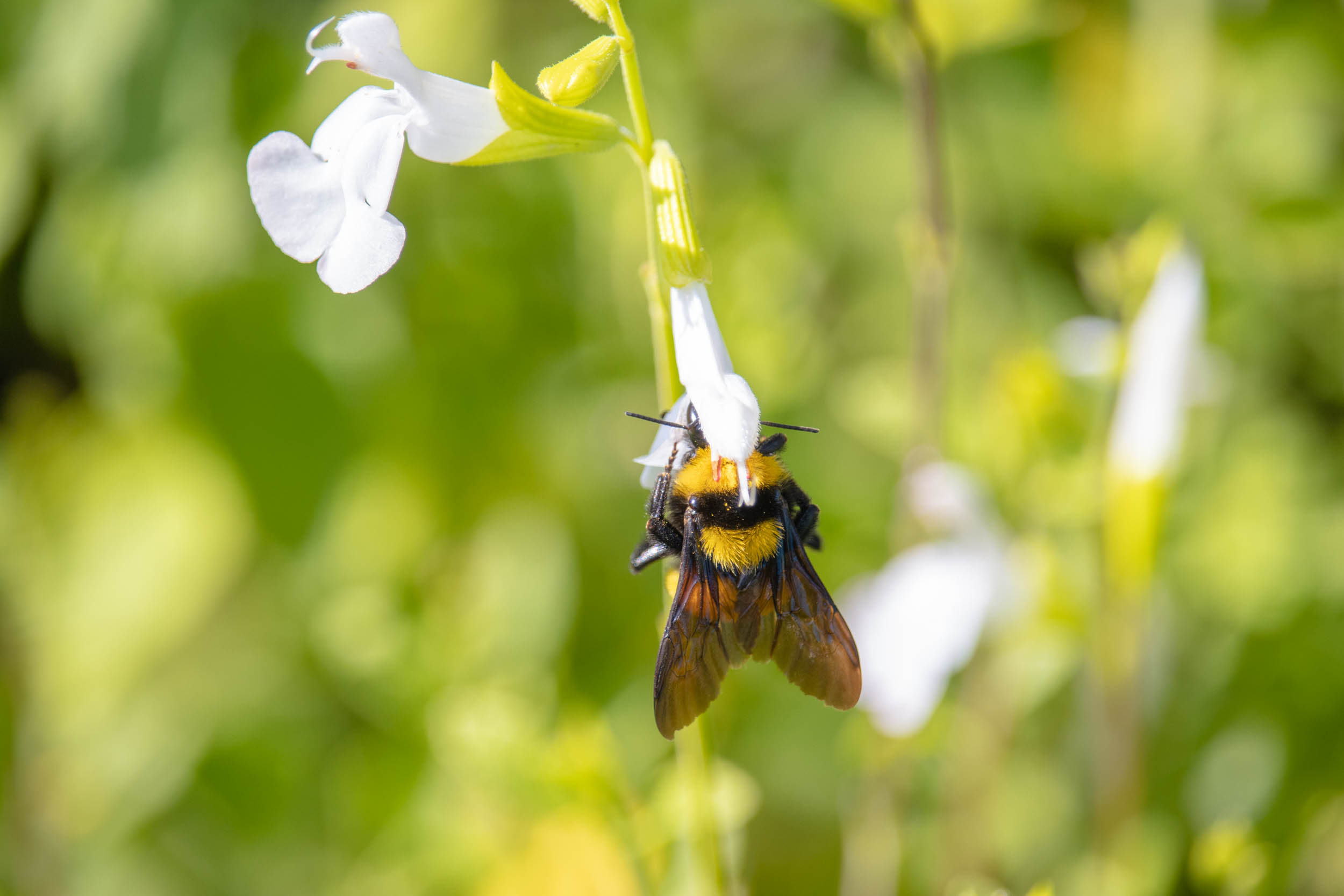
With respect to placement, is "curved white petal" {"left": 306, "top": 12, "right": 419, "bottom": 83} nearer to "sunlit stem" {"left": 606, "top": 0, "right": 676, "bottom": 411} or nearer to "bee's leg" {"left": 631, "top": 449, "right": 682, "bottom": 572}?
"sunlit stem" {"left": 606, "top": 0, "right": 676, "bottom": 411}

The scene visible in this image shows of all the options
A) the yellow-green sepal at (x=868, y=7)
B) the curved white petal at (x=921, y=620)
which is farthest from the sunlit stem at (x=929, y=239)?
the curved white petal at (x=921, y=620)

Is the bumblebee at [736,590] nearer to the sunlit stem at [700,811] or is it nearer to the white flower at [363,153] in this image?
the sunlit stem at [700,811]

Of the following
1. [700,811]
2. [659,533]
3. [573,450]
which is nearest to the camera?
[700,811]

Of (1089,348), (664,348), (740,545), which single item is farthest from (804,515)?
(1089,348)

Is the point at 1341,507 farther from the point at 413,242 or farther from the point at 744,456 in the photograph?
the point at 413,242

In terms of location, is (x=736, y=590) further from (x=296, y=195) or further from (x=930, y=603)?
(x=930, y=603)

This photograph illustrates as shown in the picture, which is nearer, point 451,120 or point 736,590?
point 451,120

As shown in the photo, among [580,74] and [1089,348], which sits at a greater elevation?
[580,74]

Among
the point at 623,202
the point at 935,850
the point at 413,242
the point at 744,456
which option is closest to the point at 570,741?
the point at 744,456

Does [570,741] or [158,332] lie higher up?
[158,332]
